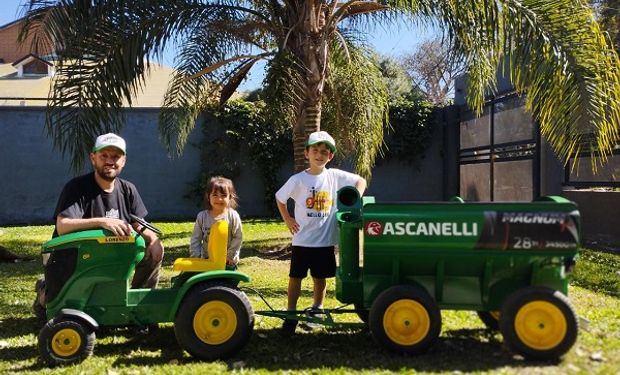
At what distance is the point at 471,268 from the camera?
3.84 m

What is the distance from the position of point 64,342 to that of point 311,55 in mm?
5081

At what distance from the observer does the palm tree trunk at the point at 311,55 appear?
775cm

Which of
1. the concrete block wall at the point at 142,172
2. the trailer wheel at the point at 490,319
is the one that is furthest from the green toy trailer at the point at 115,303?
the concrete block wall at the point at 142,172

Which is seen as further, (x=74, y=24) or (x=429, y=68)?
(x=429, y=68)

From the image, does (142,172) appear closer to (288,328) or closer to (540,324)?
(288,328)

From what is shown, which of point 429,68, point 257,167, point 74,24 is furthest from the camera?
point 429,68

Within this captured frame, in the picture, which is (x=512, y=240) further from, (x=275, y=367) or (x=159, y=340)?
(x=159, y=340)

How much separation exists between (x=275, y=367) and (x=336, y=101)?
242 inches

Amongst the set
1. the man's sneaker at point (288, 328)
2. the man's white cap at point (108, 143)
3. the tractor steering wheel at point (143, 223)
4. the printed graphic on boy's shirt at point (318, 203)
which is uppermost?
the man's white cap at point (108, 143)

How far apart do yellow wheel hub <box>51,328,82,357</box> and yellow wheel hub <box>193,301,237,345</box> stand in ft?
2.46

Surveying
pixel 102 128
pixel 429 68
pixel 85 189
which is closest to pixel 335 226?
pixel 85 189

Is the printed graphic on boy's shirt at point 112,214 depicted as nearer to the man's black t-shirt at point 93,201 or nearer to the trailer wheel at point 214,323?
the man's black t-shirt at point 93,201

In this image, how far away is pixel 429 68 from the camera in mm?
37875

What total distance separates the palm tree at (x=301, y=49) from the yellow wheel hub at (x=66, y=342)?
7.84 feet
